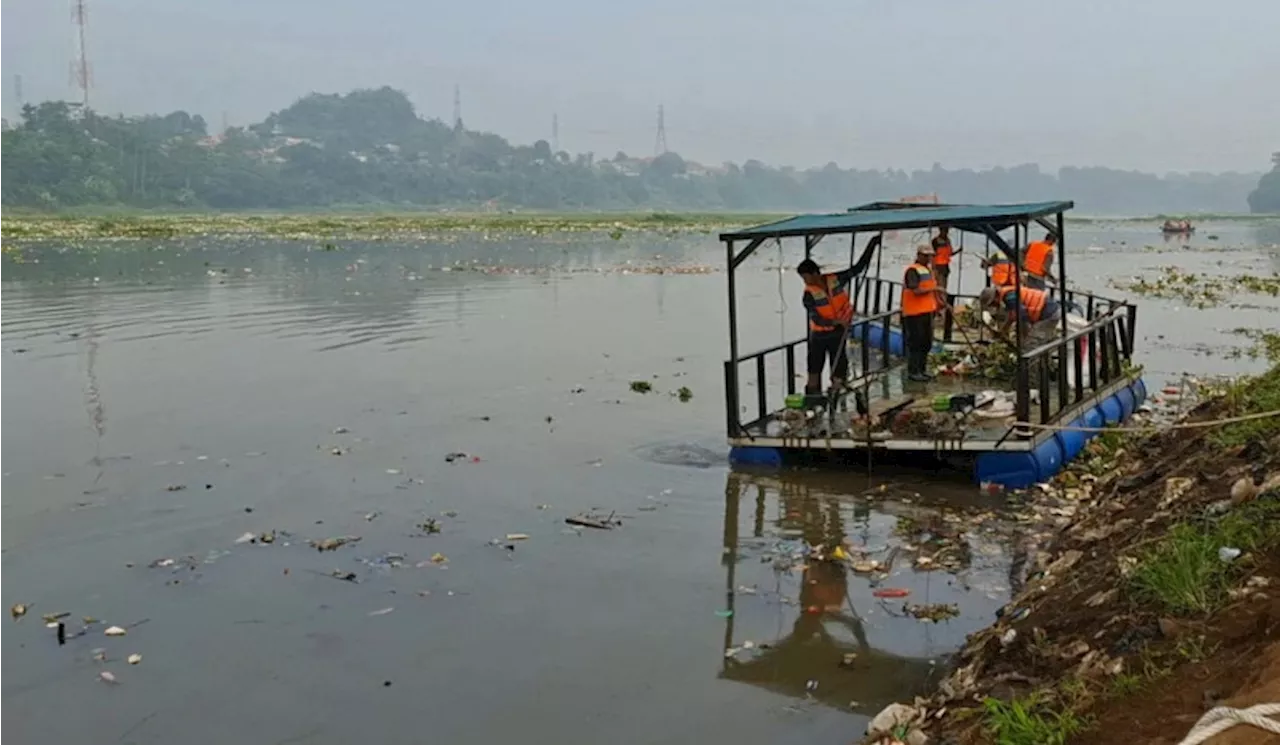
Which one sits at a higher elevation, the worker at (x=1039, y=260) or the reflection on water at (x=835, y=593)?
the worker at (x=1039, y=260)

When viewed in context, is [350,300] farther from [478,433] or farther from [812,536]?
[812,536]

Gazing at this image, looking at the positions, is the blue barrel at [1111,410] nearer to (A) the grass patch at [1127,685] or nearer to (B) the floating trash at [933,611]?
(B) the floating trash at [933,611]

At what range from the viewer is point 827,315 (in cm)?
1154

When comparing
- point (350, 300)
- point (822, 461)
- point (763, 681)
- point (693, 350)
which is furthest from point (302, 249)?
point (763, 681)

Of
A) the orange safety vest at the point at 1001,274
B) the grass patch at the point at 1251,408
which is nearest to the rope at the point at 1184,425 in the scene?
the grass patch at the point at 1251,408

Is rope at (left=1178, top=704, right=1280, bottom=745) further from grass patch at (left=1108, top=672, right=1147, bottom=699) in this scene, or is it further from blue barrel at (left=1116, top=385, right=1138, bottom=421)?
blue barrel at (left=1116, top=385, right=1138, bottom=421)

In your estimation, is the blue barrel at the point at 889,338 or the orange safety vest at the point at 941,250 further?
the blue barrel at the point at 889,338

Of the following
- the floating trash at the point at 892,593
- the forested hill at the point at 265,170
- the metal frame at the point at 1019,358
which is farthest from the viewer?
the forested hill at the point at 265,170

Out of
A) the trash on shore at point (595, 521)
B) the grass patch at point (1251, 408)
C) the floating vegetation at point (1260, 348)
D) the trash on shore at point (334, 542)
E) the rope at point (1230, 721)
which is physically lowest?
the trash on shore at point (595, 521)

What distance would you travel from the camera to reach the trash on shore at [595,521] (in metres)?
9.46

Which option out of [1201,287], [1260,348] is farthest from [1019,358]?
[1201,287]

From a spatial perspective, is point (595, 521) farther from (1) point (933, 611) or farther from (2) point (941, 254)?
(2) point (941, 254)

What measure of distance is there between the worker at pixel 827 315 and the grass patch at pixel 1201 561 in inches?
222

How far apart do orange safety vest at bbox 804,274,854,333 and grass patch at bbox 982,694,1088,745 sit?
6917mm
